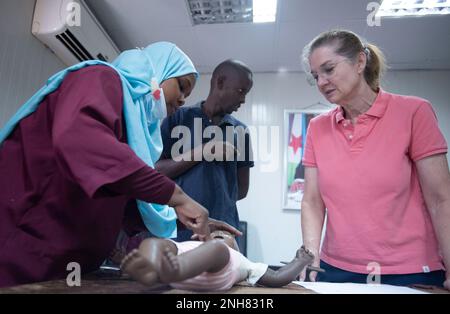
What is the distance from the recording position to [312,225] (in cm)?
117

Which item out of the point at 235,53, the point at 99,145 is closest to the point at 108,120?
the point at 99,145

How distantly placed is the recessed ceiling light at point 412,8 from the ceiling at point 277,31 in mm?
54

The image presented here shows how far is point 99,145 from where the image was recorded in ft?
1.90

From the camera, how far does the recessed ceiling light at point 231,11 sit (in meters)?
2.21

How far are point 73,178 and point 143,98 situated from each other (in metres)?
0.35

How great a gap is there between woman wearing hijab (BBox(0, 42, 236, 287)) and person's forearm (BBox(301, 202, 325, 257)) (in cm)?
55

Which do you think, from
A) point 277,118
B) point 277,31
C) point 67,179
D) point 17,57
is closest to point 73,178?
point 67,179

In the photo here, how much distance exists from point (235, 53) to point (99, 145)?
7.99 ft

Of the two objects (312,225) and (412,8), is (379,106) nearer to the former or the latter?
(312,225)

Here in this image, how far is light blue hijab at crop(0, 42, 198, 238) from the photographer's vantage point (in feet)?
2.40

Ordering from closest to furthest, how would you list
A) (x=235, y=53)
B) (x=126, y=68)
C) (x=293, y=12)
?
(x=126, y=68) < (x=293, y=12) < (x=235, y=53)

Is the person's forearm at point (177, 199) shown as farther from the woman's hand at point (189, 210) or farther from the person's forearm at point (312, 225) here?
the person's forearm at point (312, 225)

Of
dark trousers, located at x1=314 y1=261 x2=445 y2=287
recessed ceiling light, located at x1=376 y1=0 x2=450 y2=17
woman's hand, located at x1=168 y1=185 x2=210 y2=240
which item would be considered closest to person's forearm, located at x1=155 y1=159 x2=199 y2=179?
woman's hand, located at x1=168 y1=185 x2=210 y2=240

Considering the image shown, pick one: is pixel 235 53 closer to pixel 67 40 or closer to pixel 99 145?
pixel 67 40
